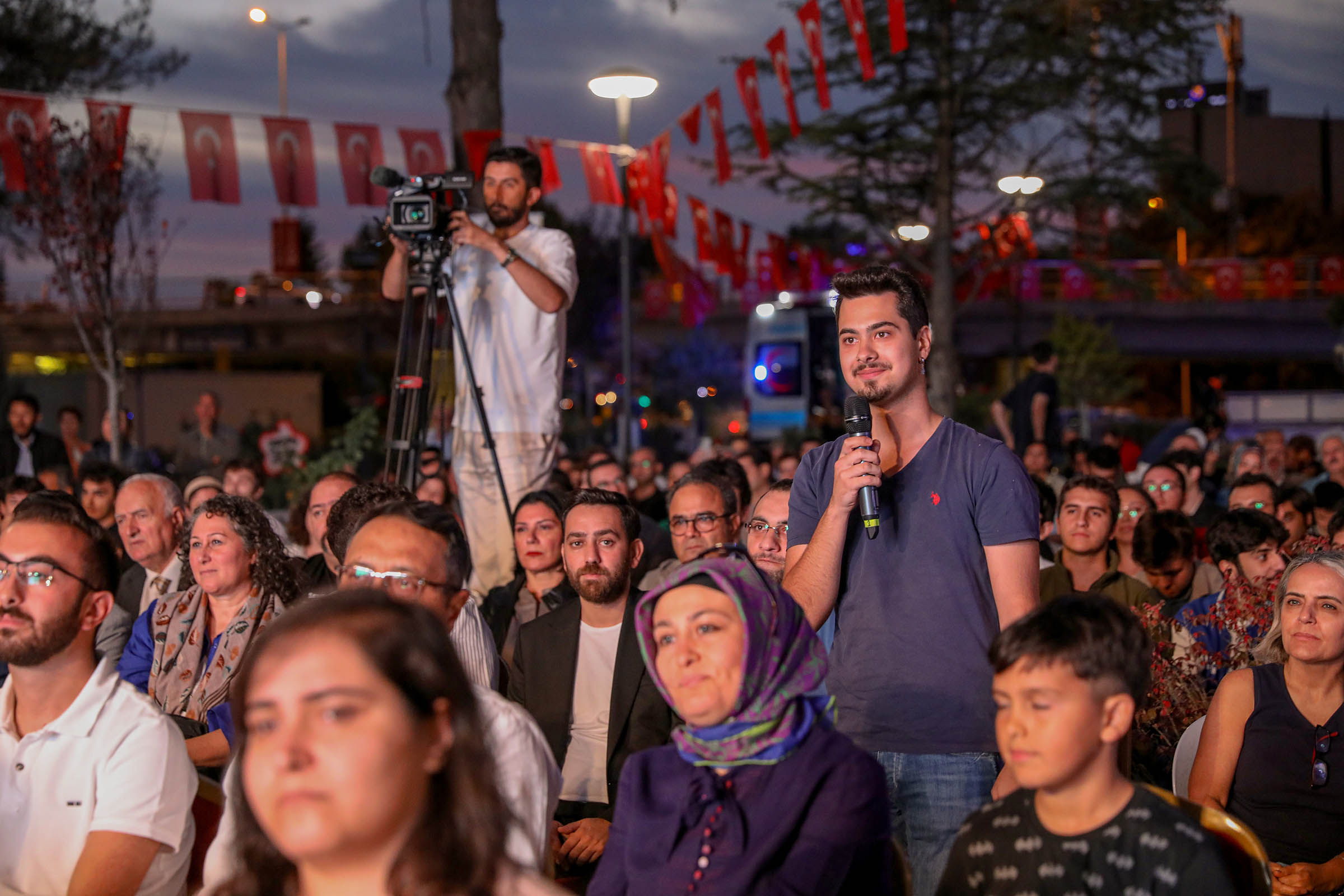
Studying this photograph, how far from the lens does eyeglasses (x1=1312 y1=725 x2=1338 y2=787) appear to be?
3.22 metres

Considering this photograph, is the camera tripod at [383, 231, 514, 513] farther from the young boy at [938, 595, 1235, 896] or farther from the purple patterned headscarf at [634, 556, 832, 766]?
the young boy at [938, 595, 1235, 896]

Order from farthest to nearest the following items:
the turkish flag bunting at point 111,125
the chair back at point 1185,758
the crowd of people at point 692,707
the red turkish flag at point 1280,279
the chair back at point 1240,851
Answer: the red turkish flag at point 1280,279, the turkish flag bunting at point 111,125, the chair back at point 1185,758, the chair back at point 1240,851, the crowd of people at point 692,707

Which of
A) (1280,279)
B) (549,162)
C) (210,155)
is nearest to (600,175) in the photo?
(549,162)

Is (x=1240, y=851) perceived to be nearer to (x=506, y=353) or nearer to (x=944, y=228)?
(x=506, y=353)

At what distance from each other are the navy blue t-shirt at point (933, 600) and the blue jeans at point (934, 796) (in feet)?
0.08

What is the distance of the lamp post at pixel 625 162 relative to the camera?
36.6 ft

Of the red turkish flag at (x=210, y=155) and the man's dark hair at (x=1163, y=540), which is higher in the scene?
the red turkish flag at (x=210, y=155)

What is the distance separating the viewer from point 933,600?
2.88m

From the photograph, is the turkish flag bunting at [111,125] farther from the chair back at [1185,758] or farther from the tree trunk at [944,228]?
the tree trunk at [944,228]

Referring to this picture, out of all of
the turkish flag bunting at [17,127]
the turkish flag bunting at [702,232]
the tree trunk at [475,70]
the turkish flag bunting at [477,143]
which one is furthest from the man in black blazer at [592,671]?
the turkish flag bunting at [702,232]

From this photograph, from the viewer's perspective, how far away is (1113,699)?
226 centimetres

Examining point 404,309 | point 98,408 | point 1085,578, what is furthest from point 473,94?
point 98,408

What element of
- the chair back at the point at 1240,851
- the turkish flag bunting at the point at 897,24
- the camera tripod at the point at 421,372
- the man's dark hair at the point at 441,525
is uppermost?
the turkish flag bunting at the point at 897,24

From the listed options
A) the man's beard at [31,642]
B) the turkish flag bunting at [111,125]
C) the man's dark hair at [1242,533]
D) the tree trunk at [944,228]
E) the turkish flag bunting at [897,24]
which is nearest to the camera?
the man's beard at [31,642]
